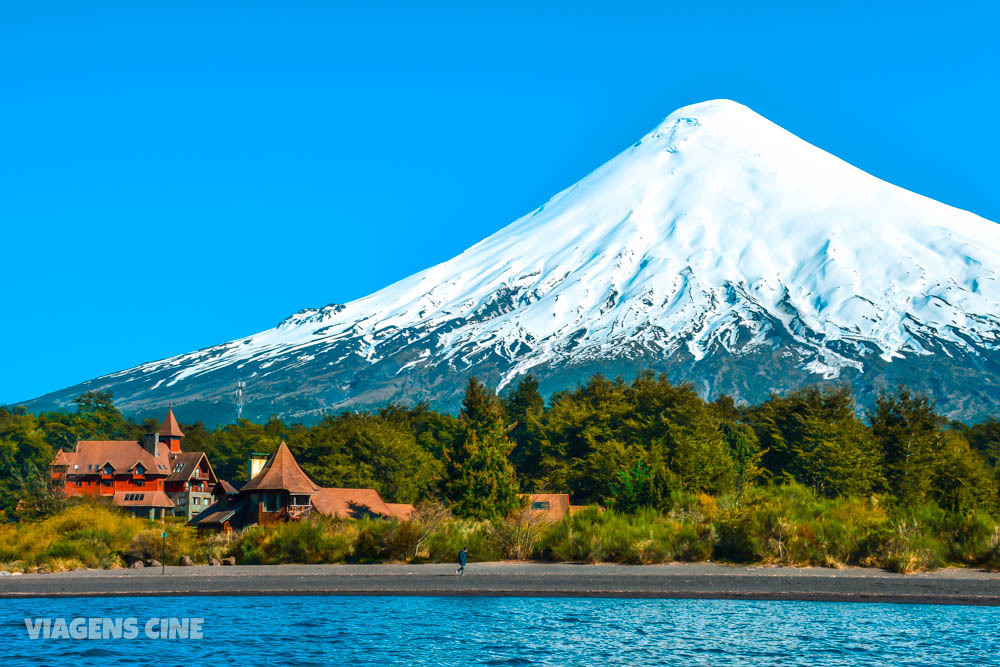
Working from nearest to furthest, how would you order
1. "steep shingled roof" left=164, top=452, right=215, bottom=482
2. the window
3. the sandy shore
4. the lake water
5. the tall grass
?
the lake water, the sandy shore, the tall grass, the window, "steep shingled roof" left=164, top=452, right=215, bottom=482

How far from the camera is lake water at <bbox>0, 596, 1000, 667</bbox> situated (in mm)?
23031

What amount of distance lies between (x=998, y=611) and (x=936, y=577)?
411 centimetres

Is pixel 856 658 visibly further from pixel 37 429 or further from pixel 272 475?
pixel 37 429

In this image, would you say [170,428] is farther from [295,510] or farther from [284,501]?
[295,510]

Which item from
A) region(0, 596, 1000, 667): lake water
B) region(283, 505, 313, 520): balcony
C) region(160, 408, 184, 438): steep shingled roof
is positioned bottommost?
region(0, 596, 1000, 667): lake water

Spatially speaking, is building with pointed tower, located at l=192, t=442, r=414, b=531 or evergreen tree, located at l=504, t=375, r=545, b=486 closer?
building with pointed tower, located at l=192, t=442, r=414, b=531

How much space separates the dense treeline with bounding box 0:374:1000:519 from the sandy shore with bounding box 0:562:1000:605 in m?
5.94

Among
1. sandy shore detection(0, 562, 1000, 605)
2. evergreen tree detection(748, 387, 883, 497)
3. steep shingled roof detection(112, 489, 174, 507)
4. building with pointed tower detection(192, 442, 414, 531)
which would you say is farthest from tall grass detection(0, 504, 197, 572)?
steep shingled roof detection(112, 489, 174, 507)

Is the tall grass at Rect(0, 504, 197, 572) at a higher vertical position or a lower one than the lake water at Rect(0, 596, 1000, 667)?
higher

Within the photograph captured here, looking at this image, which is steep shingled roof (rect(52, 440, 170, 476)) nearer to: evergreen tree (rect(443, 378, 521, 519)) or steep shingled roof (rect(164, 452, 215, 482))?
steep shingled roof (rect(164, 452, 215, 482))

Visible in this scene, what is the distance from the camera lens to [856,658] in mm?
22141

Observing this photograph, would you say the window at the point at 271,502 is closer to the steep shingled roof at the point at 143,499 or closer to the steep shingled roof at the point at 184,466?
the steep shingled roof at the point at 143,499

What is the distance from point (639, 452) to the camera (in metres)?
60.8

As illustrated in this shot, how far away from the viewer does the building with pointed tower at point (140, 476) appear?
8812 centimetres
